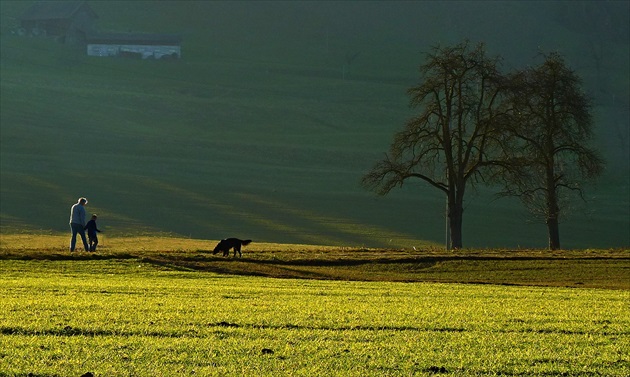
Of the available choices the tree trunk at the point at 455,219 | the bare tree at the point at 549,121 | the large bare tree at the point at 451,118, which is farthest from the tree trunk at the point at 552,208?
the tree trunk at the point at 455,219

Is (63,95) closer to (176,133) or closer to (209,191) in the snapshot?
(176,133)

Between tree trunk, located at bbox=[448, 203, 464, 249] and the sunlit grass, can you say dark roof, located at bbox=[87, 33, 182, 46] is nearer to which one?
tree trunk, located at bbox=[448, 203, 464, 249]

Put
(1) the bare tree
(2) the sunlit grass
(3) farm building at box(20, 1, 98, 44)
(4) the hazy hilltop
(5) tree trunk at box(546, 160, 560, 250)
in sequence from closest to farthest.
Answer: (2) the sunlit grass, (1) the bare tree, (5) tree trunk at box(546, 160, 560, 250), (4) the hazy hilltop, (3) farm building at box(20, 1, 98, 44)

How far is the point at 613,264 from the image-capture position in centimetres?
3934

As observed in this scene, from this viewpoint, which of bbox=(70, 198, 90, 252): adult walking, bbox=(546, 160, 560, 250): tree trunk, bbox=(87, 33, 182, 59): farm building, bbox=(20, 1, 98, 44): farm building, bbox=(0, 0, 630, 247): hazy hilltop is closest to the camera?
bbox=(70, 198, 90, 252): adult walking

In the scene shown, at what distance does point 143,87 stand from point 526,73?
9813 cm

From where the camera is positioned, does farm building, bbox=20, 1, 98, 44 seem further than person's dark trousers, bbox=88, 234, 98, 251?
Yes

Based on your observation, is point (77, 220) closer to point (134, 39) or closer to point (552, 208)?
point (552, 208)

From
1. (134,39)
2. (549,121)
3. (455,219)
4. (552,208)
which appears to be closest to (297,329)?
(455,219)

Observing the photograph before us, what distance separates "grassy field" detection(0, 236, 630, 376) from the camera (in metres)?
11.3

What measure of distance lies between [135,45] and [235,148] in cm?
7313

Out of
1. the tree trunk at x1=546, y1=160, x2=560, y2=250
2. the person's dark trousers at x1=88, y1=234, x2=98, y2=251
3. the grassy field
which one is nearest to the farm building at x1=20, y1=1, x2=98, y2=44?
the tree trunk at x1=546, y1=160, x2=560, y2=250

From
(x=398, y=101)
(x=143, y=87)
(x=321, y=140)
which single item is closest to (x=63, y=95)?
(x=143, y=87)

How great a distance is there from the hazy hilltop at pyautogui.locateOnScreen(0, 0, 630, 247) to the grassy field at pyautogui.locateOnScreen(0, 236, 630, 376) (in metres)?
33.7
